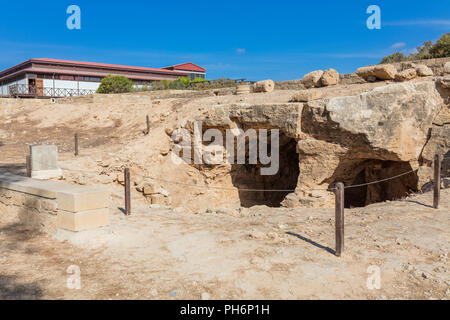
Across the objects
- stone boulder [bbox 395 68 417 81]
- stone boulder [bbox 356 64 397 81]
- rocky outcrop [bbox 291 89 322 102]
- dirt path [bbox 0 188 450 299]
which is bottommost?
dirt path [bbox 0 188 450 299]

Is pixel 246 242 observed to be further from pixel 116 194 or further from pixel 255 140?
pixel 255 140

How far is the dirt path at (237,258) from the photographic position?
362 cm

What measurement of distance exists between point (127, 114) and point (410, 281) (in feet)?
47.5

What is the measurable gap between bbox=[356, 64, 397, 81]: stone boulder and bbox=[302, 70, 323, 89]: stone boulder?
137cm

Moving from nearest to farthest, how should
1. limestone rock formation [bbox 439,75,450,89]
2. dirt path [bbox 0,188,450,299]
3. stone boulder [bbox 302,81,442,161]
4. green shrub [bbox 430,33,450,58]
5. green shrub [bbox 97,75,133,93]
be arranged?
dirt path [bbox 0,188,450,299], stone boulder [bbox 302,81,442,161], limestone rock formation [bbox 439,75,450,89], green shrub [bbox 430,33,450,58], green shrub [bbox 97,75,133,93]

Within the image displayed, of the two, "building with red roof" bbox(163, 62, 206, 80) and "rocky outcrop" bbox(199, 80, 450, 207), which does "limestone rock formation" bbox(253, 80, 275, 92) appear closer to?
"rocky outcrop" bbox(199, 80, 450, 207)

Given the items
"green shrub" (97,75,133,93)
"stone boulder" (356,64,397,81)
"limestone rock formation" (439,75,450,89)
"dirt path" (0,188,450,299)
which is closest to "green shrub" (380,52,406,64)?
"stone boulder" (356,64,397,81)

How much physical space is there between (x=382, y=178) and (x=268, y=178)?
14.1ft

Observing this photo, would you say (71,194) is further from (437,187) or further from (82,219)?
(437,187)

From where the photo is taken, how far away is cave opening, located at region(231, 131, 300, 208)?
12.8m

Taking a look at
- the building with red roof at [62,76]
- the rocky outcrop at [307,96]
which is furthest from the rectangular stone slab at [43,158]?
the building with red roof at [62,76]

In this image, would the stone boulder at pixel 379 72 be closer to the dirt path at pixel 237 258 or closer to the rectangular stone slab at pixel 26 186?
the dirt path at pixel 237 258

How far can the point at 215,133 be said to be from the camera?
12.0 metres

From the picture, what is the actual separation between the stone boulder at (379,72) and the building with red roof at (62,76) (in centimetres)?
2126
